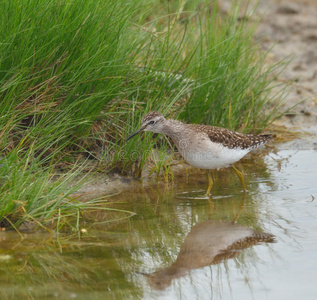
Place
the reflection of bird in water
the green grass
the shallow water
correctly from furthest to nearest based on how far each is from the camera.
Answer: the green grass < the reflection of bird in water < the shallow water

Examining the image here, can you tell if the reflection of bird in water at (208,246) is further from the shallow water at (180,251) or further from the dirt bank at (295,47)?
the dirt bank at (295,47)

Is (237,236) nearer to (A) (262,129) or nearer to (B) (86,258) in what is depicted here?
(B) (86,258)

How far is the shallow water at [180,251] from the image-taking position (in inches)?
196

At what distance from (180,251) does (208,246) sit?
12.0 inches

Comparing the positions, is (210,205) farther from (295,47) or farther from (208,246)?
(295,47)

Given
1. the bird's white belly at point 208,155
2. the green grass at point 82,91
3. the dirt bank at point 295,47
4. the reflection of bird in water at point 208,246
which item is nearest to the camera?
the reflection of bird in water at point 208,246

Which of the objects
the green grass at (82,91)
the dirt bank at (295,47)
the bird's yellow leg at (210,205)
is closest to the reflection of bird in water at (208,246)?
the bird's yellow leg at (210,205)

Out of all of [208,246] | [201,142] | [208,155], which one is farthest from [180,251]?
Answer: [201,142]

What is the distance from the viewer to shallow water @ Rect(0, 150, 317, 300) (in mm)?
4973

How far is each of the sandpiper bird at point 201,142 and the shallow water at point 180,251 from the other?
42cm

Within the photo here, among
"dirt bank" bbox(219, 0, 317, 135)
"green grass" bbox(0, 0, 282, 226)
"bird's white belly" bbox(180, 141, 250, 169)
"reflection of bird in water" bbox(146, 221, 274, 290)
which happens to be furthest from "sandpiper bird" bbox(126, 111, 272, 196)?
"dirt bank" bbox(219, 0, 317, 135)

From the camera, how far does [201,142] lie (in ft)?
25.0

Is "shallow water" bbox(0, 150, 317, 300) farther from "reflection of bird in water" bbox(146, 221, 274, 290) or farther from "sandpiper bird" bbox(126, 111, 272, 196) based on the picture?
"sandpiper bird" bbox(126, 111, 272, 196)

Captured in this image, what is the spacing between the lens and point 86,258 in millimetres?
5586
